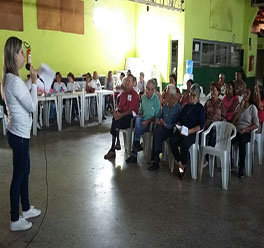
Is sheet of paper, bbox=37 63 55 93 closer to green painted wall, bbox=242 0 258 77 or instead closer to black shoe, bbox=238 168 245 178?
black shoe, bbox=238 168 245 178

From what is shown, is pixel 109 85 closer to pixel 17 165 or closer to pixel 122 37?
pixel 122 37

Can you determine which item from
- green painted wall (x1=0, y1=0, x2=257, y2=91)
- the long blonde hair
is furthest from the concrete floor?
green painted wall (x1=0, y1=0, x2=257, y2=91)

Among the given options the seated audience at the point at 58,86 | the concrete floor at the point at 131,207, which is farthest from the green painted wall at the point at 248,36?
the concrete floor at the point at 131,207

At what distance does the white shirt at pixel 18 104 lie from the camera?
94.7 inches

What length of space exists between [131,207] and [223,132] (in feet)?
A: 5.19

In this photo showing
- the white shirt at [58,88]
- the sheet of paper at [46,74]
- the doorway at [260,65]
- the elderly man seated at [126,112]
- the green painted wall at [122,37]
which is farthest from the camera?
the doorway at [260,65]

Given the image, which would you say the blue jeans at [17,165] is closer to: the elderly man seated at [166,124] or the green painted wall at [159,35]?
the elderly man seated at [166,124]

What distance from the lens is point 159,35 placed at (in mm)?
9734

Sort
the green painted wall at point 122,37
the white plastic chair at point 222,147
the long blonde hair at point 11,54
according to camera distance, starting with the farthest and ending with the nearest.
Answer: the green painted wall at point 122,37
the white plastic chair at point 222,147
the long blonde hair at point 11,54

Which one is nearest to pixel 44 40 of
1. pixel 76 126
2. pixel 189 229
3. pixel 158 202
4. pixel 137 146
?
pixel 76 126

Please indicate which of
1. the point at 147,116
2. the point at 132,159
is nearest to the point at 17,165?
the point at 132,159

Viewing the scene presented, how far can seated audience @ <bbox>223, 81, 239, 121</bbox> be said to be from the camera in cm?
457

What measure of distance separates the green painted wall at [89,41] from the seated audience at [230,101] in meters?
5.05

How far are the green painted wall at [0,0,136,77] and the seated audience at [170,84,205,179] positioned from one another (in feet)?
16.5
